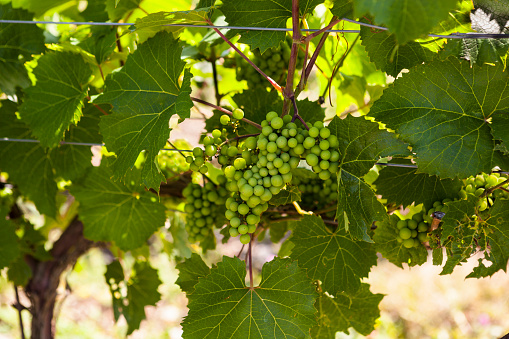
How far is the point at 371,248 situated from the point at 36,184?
3.26 ft

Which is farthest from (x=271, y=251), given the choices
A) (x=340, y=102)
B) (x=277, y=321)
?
(x=277, y=321)

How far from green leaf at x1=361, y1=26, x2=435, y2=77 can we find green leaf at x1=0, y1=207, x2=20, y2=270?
116 cm

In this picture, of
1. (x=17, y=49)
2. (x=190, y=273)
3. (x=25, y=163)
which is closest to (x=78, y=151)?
(x=25, y=163)

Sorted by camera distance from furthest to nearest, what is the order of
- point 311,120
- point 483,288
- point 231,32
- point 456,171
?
point 483,288
point 311,120
point 231,32
point 456,171

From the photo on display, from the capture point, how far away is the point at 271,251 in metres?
4.71

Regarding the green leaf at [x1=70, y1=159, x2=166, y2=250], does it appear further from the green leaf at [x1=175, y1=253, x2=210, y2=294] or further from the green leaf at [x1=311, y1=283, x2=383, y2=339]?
the green leaf at [x1=311, y1=283, x2=383, y2=339]

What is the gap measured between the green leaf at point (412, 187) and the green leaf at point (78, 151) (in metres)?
0.81

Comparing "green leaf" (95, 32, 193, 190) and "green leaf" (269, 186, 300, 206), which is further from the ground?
"green leaf" (95, 32, 193, 190)

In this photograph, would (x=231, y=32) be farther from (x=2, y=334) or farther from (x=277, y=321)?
(x=2, y=334)

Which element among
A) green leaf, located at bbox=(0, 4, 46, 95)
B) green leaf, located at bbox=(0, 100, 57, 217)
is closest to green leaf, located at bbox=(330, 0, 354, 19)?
green leaf, located at bbox=(0, 4, 46, 95)

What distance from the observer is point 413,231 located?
0.90 meters

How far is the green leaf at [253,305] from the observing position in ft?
2.63

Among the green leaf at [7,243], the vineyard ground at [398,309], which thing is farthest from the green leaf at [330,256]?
the vineyard ground at [398,309]

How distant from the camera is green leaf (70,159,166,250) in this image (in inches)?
48.1
